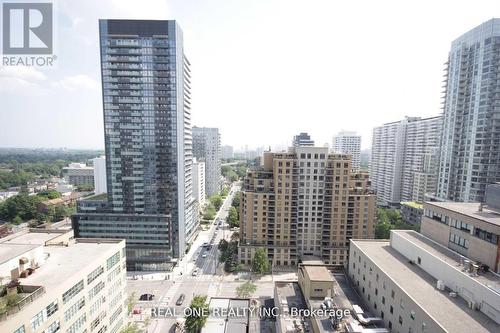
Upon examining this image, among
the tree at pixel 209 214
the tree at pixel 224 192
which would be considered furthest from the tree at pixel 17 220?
the tree at pixel 224 192

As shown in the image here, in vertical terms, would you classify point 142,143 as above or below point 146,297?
above

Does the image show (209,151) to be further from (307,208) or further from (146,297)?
(146,297)

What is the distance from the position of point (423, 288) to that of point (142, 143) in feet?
204

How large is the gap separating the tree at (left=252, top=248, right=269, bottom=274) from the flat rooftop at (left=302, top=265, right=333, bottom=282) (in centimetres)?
2145

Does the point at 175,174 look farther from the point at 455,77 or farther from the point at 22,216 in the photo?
the point at 455,77

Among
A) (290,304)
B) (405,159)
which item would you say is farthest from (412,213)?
(290,304)

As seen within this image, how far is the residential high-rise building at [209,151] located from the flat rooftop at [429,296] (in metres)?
111

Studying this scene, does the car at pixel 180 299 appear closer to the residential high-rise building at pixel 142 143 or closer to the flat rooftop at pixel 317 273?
the residential high-rise building at pixel 142 143

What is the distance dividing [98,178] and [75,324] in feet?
287

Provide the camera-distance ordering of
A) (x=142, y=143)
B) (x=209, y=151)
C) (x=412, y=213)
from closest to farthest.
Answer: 1. (x=142, y=143)
2. (x=412, y=213)
3. (x=209, y=151)

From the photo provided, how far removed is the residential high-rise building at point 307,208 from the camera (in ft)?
205

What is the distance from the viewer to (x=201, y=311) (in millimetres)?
37562

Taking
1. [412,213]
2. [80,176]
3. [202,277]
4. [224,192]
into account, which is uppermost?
[80,176]

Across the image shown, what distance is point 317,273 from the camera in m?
36.2
